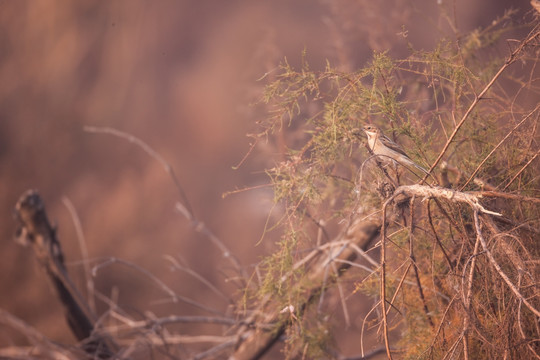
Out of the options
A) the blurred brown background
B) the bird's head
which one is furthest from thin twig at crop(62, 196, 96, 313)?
the bird's head

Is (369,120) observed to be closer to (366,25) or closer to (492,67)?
(492,67)

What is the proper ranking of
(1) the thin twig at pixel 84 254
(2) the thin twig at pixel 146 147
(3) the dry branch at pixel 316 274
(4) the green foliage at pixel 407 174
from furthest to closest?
(1) the thin twig at pixel 84 254
(2) the thin twig at pixel 146 147
(3) the dry branch at pixel 316 274
(4) the green foliage at pixel 407 174

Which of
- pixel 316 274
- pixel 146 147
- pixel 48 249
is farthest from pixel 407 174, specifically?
pixel 48 249

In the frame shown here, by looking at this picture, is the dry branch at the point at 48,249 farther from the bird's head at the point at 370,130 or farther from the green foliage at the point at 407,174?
the bird's head at the point at 370,130

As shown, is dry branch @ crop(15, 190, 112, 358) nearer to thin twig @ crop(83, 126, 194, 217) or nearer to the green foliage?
thin twig @ crop(83, 126, 194, 217)

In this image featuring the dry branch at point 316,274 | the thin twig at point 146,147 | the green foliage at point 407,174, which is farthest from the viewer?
the thin twig at point 146,147

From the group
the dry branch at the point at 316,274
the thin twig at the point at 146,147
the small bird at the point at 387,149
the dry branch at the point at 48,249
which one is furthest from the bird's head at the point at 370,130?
the dry branch at the point at 48,249

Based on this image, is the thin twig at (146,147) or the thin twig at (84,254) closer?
the thin twig at (146,147)

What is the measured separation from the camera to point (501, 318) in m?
0.56

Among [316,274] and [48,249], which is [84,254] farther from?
[316,274]

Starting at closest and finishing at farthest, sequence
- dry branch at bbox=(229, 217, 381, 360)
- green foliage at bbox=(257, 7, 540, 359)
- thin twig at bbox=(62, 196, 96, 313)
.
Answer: green foliage at bbox=(257, 7, 540, 359) → dry branch at bbox=(229, 217, 381, 360) → thin twig at bbox=(62, 196, 96, 313)

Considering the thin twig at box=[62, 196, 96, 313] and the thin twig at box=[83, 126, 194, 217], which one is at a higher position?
the thin twig at box=[83, 126, 194, 217]

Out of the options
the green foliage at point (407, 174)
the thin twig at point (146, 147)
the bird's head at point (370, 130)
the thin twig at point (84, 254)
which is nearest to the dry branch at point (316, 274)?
the green foliage at point (407, 174)

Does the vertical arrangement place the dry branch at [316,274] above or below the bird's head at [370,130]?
below
